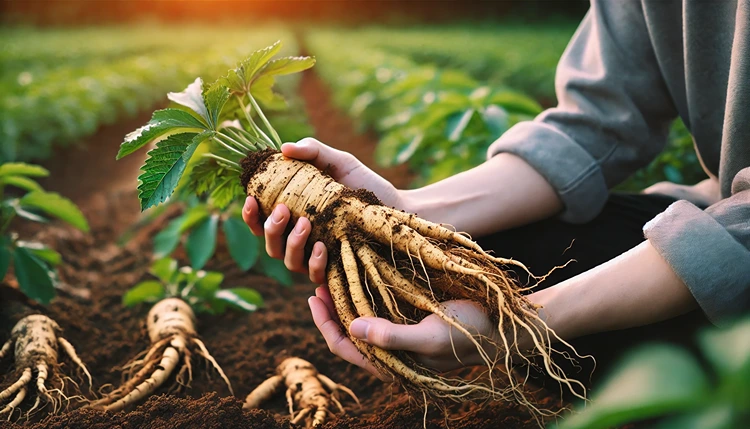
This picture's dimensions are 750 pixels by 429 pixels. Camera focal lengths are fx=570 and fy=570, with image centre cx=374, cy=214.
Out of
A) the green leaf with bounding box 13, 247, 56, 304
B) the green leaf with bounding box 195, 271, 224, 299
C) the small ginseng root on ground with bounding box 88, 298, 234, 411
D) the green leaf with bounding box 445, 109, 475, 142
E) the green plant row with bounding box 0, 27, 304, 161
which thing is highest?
the green plant row with bounding box 0, 27, 304, 161

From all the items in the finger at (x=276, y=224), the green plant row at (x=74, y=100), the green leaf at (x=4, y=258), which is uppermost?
Result: the green plant row at (x=74, y=100)

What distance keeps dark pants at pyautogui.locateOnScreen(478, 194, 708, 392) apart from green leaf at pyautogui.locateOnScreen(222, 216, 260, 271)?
1.05m

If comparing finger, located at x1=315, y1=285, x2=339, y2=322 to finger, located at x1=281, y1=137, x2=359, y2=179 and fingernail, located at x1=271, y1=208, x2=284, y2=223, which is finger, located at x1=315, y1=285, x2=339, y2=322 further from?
finger, located at x1=281, y1=137, x2=359, y2=179

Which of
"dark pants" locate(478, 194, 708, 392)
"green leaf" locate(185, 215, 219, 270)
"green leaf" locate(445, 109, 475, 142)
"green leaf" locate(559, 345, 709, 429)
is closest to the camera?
"green leaf" locate(559, 345, 709, 429)

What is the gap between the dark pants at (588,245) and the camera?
1.42 metres

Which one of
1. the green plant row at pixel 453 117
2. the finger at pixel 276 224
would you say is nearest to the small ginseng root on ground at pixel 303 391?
the finger at pixel 276 224

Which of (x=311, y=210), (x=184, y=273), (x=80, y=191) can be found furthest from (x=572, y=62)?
(x=80, y=191)

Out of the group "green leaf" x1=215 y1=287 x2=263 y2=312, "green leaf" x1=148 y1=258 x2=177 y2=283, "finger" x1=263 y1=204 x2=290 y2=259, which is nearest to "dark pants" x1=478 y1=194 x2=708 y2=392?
"finger" x1=263 y1=204 x2=290 y2=259

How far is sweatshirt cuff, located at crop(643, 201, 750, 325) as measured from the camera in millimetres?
1130

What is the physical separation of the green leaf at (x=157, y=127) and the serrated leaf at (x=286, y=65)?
290 millimetres

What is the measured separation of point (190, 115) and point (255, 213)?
326mm

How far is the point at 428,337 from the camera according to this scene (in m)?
1.27

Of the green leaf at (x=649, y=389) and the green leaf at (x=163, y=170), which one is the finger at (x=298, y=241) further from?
the green leaf at (x=649, y=389)

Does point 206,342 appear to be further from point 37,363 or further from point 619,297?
Result: point 619,297
